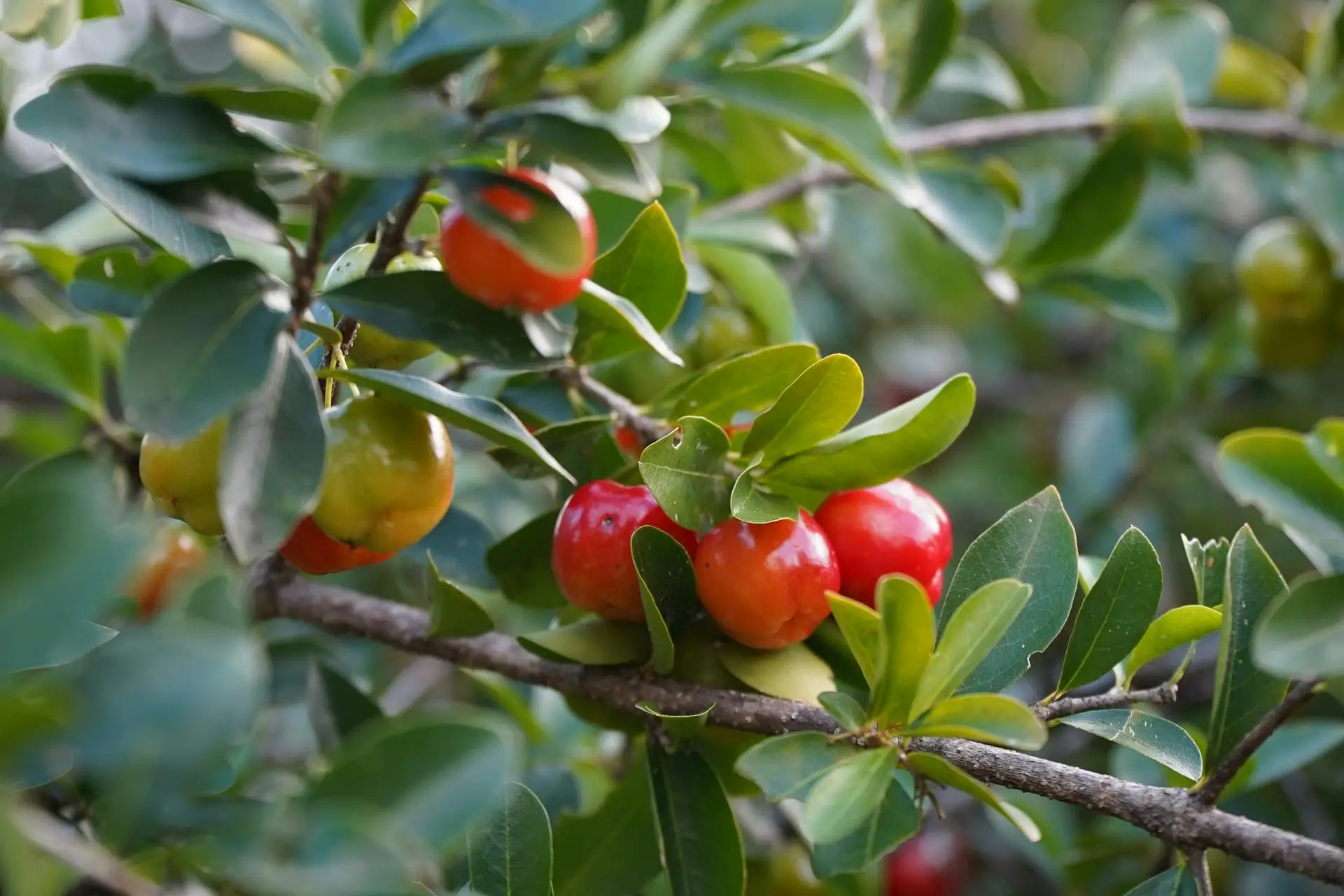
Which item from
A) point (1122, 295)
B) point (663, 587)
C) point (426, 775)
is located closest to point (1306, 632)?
point (663, 587)

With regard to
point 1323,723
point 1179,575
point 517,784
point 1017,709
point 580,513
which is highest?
point 1017,709

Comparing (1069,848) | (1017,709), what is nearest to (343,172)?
(1017,709)

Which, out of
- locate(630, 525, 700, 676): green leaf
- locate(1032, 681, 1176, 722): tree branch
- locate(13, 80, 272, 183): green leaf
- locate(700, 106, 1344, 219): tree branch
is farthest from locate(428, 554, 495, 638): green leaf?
locate(700, 106, 1344, 219): tree branch

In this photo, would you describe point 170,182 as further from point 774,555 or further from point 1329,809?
point 1329,809

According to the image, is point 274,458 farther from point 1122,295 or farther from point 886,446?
point 1122,295

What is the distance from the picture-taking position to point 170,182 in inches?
31.7

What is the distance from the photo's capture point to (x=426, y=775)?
69 cm

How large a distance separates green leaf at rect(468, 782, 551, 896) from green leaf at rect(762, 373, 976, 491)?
1.08ft

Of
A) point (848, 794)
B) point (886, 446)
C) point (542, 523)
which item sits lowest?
point (542, 523)

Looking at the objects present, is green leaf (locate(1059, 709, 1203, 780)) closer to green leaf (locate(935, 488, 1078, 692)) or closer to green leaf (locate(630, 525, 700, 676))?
green leaf (locate(935, 488, 1078, 692))

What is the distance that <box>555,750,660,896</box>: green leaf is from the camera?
1076 mm

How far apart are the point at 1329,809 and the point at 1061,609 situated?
1.55 meters

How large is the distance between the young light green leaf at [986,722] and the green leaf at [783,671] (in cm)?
14

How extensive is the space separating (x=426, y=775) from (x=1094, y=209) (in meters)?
1.35
